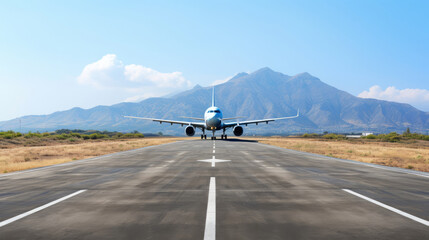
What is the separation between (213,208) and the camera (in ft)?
23.4

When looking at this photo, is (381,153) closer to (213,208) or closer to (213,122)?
(213,208)

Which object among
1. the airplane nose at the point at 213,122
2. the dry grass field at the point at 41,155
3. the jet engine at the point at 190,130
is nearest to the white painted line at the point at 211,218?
the dry grass field at the point at 41,155

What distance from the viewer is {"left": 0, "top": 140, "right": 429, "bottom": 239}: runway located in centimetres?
549

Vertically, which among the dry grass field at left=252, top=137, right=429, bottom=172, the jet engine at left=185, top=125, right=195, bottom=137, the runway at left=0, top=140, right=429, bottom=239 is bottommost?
the dry grass field at left=252, top=137, right=429, bottom=172

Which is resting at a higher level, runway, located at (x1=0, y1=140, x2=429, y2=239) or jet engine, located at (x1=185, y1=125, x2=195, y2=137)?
jet engine, located at (x1=185, y1=125, x2=195, y2=137)

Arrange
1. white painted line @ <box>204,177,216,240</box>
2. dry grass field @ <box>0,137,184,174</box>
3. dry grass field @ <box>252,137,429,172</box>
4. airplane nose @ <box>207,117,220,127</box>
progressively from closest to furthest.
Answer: white painted line @ <box>204,177,216,240</box> < dry grass field @ <box>0,137,184,174</box> < dry grass field @ <box>252,137,429,172</box> < airplane nose @ <box>207,117,220,127</box>

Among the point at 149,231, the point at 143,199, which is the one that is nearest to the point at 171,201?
the point at 143,199

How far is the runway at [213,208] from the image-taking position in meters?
5.49

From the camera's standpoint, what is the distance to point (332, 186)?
1033 cm

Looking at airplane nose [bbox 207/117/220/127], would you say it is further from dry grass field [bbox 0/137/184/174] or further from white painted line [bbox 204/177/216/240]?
white painted line [bbox 204/177/216/240]

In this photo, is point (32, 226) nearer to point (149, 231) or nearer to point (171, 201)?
point (149, 231)

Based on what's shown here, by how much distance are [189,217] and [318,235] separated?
93.3 inches

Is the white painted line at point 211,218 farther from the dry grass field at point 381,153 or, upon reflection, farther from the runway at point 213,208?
the dry grass field at point 381,153

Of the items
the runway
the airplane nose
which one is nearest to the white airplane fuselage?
the airplane nose
